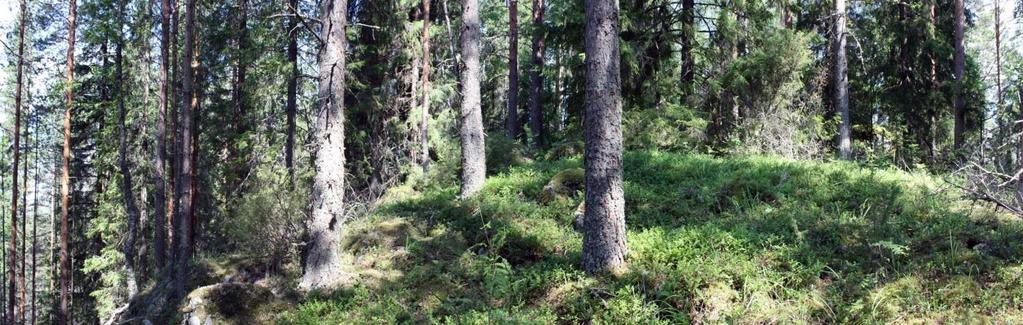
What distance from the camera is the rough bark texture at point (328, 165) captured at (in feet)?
25.4

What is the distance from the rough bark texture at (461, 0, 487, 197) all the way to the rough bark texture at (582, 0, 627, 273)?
418 centimetres

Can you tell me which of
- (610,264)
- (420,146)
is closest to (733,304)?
(610,264)

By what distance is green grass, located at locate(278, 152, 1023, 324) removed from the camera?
517cm

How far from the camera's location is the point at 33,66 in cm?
1808

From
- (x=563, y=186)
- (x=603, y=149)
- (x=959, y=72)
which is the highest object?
(x=959, y=72)

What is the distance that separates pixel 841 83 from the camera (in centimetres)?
1433

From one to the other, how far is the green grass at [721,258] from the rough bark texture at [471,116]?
40.5 inches

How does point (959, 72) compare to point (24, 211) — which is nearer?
point (959, 72)

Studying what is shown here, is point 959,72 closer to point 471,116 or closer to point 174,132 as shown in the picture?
point 471,116

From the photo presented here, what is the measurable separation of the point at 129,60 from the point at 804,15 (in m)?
22.8

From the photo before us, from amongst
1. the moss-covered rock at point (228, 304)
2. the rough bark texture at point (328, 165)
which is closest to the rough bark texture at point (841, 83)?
the rough bark texture at point (328, 165)

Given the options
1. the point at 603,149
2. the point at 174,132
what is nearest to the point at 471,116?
the point at 603,149

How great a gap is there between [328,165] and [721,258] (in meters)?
5.21

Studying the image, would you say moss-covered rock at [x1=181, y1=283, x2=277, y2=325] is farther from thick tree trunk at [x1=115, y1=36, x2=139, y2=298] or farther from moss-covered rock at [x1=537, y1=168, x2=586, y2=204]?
thick tree trunk at [x1=115, y1=36, x2=139, y2=298]
